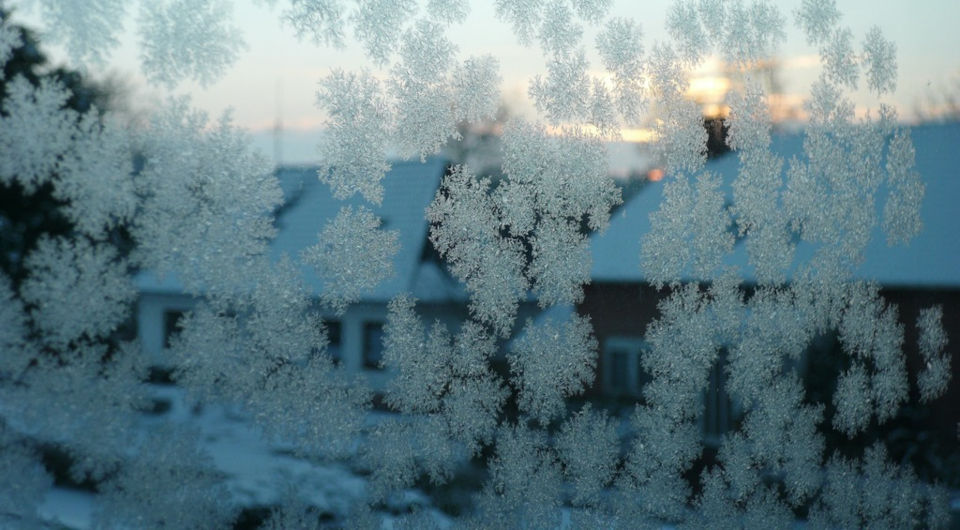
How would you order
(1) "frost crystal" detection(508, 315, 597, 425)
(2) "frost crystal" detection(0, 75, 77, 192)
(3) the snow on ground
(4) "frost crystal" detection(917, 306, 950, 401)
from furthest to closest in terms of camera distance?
1. (4) "frost crystal" detection(917, 306, 950, 401)
2. (1) "frost crystal" detection(508, 315, 597, 425)
3. (3) the snow on ground
4. (2) "frost crystal" detection(0, 75, 77, 192)

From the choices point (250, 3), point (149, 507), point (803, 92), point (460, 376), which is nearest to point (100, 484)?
point (149, 507)

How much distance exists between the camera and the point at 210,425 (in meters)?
1.18

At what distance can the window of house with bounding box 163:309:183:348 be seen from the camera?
1.14 metres

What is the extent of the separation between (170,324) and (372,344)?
1.06ft

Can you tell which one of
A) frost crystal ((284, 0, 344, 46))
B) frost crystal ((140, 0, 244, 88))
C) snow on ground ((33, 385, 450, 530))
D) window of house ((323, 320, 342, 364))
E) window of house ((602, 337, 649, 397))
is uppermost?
frost crystal ((284, 0, 344, 46))

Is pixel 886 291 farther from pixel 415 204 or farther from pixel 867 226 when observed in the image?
pixel 415 204

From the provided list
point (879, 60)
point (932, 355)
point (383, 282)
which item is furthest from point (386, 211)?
point (932, 355)

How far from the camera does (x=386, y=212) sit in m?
1.23

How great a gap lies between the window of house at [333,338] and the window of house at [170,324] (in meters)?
0.23

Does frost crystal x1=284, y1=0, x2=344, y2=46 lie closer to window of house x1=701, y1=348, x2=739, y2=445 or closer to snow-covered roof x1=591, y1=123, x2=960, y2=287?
snow-covered roof x1=591, y1=123, x2=960, y2=287

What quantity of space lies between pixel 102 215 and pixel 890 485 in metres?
1.66

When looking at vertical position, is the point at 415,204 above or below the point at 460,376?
above

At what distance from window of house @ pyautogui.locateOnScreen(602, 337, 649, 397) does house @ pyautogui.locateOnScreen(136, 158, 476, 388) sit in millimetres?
291

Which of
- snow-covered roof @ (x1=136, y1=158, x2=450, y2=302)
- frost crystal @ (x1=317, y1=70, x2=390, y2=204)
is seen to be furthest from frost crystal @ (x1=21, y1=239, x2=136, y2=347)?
frost crystal @ (x1=317, y1=70, x2=390, y2=204)
